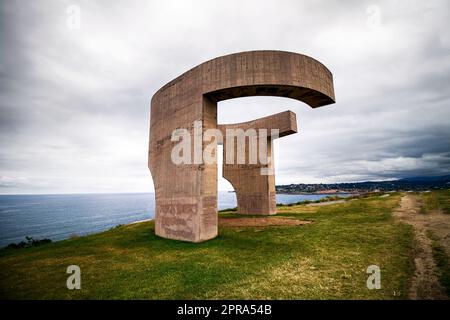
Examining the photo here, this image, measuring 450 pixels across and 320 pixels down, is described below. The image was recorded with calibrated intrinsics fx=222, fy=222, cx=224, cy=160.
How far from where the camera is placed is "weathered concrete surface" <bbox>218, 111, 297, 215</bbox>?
17.0 m

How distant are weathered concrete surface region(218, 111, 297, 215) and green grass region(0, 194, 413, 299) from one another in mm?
8422

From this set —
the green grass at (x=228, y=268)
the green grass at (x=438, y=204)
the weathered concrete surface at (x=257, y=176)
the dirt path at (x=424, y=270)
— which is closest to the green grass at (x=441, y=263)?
the dirt path at (x=424, y=270)

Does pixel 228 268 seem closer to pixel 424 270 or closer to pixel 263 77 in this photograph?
pixel 424 270

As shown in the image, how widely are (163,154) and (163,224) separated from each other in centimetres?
335

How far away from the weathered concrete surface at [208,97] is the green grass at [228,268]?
3.46 ft

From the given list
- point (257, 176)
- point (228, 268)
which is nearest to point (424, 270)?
point (228, 268)

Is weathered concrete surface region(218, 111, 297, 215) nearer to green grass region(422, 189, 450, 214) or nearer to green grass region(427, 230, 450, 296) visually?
green grass region(422, 189, 450, 214)

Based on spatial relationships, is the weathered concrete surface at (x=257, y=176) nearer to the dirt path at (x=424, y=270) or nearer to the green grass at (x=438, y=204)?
the dirt path at (x=424, y=270)

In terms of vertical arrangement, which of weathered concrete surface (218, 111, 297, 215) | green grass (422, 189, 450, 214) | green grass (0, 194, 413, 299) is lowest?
green grass (0, 194, 413, 299)

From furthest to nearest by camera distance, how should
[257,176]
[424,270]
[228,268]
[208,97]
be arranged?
[257,176] → [208,97] → [228,268] → [424,270]

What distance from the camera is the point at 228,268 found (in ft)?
18.9

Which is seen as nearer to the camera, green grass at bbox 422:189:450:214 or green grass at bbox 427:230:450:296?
green grass at bbox 427:230:450:296

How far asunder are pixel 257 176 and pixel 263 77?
36.3 ft

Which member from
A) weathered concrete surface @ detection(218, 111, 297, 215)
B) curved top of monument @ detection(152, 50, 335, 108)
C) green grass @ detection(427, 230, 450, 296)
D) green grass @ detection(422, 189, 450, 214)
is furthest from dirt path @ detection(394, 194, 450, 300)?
weathered concrete surface @ detection(218, 111, 297, 215)
